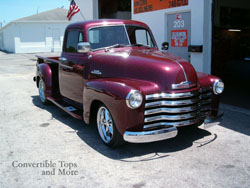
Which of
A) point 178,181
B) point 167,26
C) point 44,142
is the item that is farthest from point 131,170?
point 167,26

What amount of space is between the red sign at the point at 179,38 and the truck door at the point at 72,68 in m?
4.35

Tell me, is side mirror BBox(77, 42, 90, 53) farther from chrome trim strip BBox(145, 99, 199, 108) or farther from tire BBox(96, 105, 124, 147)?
chrome trim strip BBox(145, 99, 199, 108)

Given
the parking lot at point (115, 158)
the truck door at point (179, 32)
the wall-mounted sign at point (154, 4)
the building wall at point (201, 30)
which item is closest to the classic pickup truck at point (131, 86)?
the parking lot at point (115, 158)

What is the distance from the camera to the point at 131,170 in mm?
3746

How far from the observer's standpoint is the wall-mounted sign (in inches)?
359

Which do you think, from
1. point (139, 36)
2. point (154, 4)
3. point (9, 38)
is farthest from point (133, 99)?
point (9, 38)

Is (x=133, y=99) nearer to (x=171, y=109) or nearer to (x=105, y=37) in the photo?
(x=171, y=109)

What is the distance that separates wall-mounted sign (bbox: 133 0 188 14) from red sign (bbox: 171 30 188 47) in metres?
0.84

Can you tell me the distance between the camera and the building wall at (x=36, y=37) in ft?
106

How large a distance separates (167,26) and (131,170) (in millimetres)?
6990

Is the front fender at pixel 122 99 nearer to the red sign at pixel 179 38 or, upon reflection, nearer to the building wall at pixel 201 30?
the building wall at pixel 201 30

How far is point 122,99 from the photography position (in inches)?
153

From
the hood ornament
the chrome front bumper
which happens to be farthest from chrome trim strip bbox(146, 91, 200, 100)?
the chrome front bumper

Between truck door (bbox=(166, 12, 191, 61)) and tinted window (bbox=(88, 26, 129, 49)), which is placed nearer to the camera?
tinted window (bbox=(88, 26, 129, 49))
